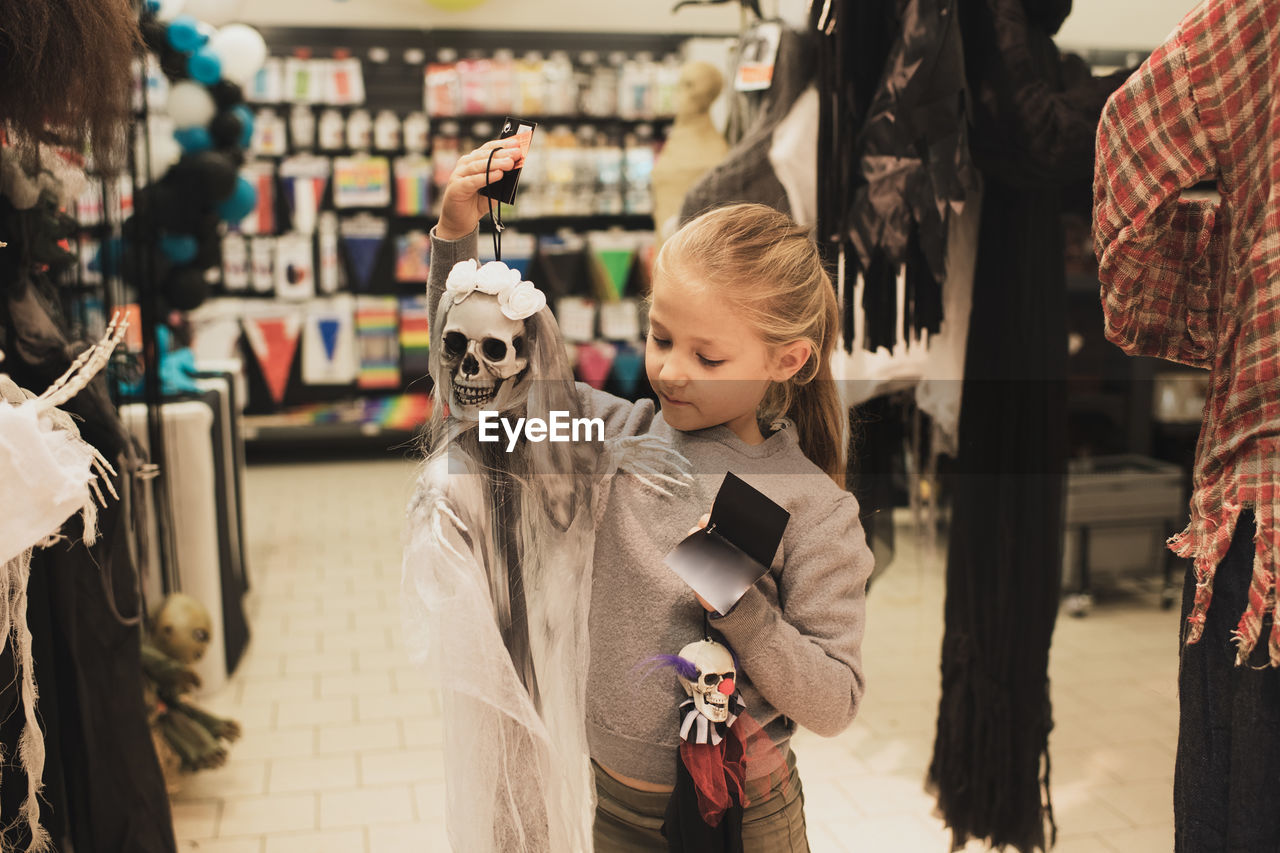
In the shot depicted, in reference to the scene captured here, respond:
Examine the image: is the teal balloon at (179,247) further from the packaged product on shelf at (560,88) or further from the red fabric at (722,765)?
the packaged product on shelf at (560,88)

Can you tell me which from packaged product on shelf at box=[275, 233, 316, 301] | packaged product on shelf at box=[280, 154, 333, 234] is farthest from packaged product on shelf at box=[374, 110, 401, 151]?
packaged product on shelf at box=[275, 233, 316, 301]

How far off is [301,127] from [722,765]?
6263 millimetres

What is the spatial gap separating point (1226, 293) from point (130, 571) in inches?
71.7

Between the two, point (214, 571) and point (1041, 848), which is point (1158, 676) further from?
point (214, 571)

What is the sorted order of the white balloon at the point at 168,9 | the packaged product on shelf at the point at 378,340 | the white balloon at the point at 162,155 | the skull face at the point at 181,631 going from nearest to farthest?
the skull face at the point at 181,631
the white balloon at the point at 168,9
the white balloon at the point at 162,155
the packaged product on shelf at the point at 378,340

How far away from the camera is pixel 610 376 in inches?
250

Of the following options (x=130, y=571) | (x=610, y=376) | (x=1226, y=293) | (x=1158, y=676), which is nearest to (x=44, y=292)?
(x=130, y=571)

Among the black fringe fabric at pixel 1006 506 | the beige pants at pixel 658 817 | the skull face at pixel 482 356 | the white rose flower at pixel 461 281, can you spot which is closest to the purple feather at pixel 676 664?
the beige pants at pixel 658 817

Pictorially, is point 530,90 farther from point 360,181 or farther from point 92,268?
point 92,268

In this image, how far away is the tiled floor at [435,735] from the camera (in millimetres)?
2434

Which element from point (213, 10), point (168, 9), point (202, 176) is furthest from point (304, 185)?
point (168, 9)

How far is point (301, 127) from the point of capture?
659 cm

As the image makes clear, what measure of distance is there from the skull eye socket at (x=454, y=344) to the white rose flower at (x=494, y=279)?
5 cm

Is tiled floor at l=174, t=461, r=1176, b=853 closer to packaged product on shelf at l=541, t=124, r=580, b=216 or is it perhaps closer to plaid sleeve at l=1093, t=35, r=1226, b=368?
plaid sleeve at l=1093, t=35, r=1226, b=368
